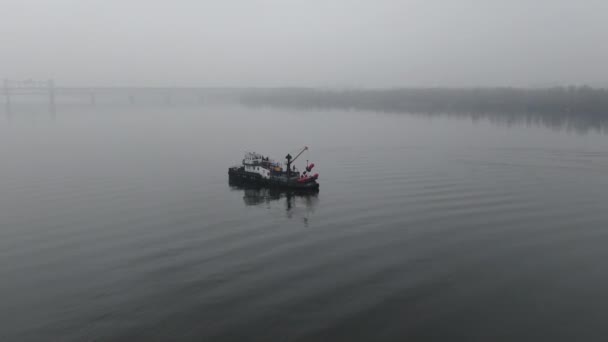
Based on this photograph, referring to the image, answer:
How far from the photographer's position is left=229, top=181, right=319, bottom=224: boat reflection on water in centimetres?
3922

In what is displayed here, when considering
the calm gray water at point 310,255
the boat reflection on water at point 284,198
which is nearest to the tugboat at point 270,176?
the boat reflection on water at point 284,198

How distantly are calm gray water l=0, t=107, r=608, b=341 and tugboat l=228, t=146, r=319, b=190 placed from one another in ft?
6.64

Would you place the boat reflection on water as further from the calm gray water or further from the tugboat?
the tugboat

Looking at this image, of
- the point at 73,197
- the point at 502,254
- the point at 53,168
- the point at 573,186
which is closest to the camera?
the point at 502,254

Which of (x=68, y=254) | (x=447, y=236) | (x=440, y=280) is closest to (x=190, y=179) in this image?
(x=68, y=254)

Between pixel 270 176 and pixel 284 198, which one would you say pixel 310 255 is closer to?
pixel 284 198

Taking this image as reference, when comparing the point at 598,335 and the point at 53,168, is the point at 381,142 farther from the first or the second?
the point at 598,335

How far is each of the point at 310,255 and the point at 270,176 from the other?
73.5ft

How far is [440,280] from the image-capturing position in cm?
2433

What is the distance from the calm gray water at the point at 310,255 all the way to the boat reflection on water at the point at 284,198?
16.1 inches

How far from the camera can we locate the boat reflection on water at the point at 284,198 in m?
39.2

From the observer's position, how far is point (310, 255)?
91.6ft

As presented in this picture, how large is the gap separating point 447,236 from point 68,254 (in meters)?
24.4

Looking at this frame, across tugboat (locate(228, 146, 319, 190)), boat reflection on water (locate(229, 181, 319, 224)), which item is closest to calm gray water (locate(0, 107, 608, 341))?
boat reflection on water (locate(229, 181, 319, 224))
